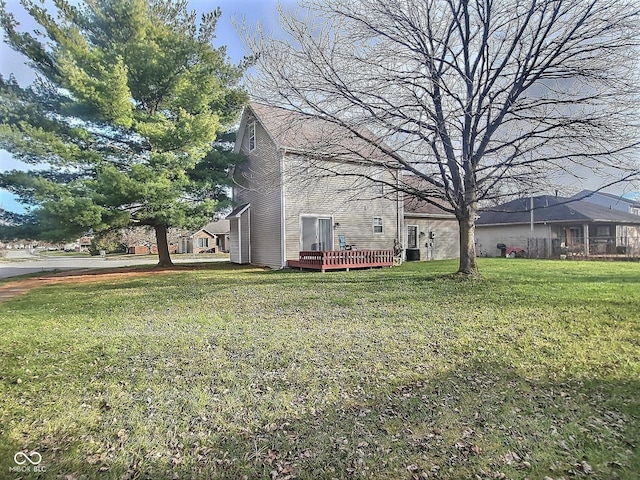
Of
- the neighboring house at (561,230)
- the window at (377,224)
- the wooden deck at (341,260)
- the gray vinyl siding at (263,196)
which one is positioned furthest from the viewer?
the neighboring house at (561,230)

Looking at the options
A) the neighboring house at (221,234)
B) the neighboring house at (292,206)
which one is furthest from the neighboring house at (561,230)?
the neighboring house at (221,234)

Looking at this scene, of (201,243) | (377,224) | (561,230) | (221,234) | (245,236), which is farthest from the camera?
(221,234)

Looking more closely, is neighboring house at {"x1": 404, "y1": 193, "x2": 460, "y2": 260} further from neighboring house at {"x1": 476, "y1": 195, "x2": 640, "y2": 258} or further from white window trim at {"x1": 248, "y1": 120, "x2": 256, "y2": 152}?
white window trim at {"x1": 248, "y1": 120, "x2": 256, "y2": 152}

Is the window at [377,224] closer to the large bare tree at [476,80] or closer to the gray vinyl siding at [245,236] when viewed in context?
the gray vinyl siding at [245,236]

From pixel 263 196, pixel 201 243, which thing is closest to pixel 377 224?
pixel 263 196

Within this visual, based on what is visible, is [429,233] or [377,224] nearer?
[377,224]

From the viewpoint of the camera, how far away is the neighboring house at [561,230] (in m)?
20.3

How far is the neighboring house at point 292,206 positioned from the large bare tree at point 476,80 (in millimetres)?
3108

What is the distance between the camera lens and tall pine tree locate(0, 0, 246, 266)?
494 inches

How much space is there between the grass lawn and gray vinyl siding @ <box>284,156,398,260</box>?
26.3 ft

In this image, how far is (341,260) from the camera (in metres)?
13.9

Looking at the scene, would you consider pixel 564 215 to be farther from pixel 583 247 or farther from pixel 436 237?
pixel 436 237

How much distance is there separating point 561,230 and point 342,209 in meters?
16.5

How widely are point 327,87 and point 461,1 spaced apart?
12.6ft
